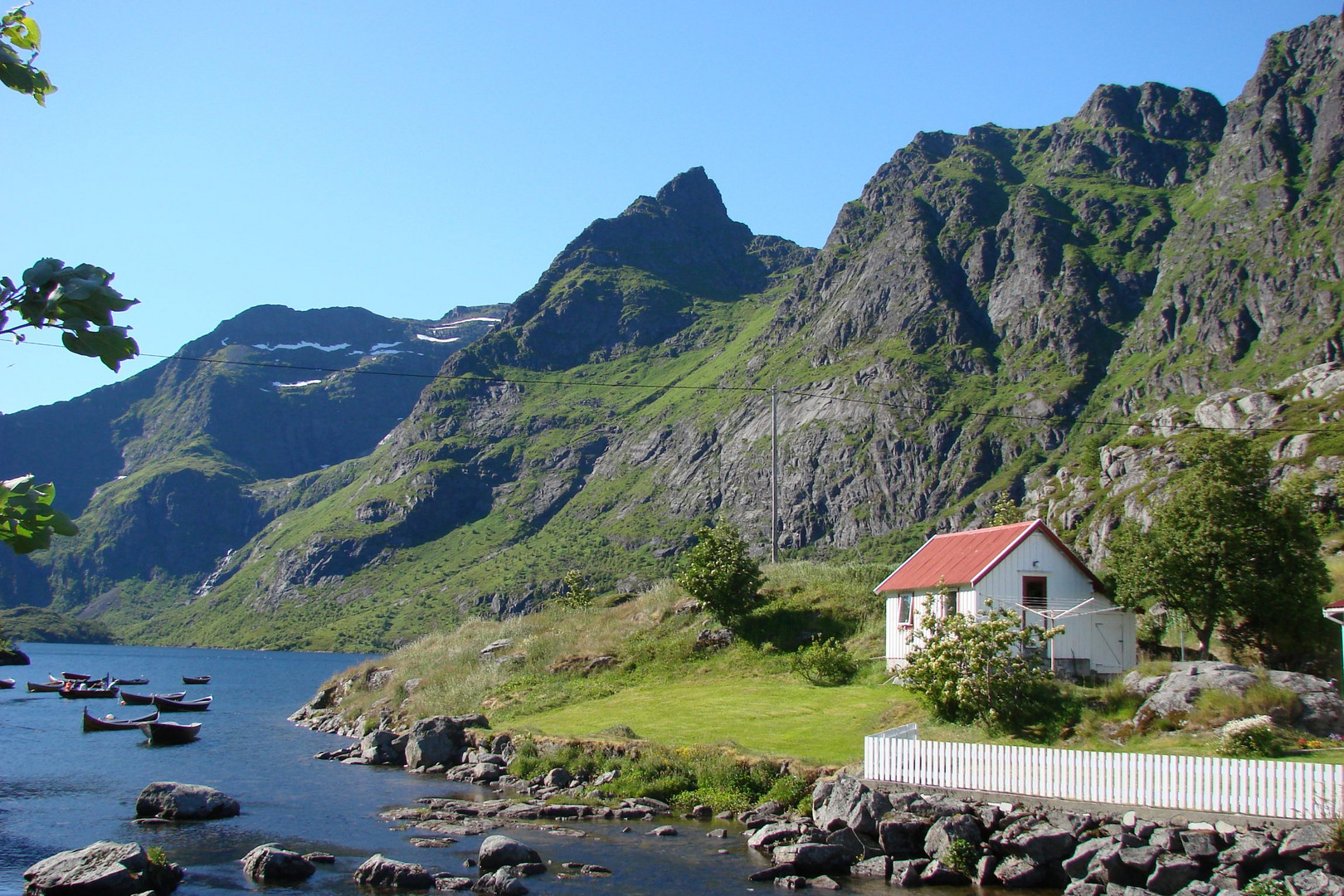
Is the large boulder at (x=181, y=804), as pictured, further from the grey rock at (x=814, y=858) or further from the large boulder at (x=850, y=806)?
the large boulder at (x=850, y=806)

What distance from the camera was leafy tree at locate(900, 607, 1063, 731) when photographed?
28.8 m

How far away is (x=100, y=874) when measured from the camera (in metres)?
20.5

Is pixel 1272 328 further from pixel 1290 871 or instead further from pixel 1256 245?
pixel 1290 871

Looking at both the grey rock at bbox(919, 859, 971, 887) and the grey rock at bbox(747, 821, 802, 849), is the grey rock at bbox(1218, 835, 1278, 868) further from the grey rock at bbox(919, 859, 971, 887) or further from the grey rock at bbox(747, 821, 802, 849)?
the grey rock at bbox(747, 821, 802, 849)

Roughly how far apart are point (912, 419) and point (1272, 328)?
219 ft

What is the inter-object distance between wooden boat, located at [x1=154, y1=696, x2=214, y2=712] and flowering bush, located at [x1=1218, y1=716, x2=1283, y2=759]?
2584 inches

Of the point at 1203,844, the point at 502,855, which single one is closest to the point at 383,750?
the point at 502,855

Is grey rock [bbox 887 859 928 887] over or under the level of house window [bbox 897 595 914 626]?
under

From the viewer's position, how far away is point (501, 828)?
28.0 meters

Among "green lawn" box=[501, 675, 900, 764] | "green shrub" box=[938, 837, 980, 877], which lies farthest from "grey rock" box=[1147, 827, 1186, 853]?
"green lawn" box=[501, 675, 900, 764]

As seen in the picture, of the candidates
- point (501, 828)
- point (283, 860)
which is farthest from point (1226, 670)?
point (283, 860)

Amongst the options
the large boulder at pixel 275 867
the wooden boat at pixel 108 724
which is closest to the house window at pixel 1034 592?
the large boulder at pixel 275 867

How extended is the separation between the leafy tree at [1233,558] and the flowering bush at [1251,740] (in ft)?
33.5

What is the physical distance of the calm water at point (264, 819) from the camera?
22641 millimetres
